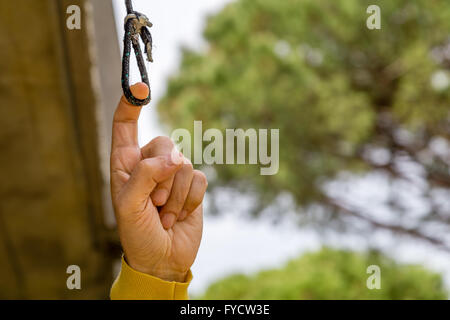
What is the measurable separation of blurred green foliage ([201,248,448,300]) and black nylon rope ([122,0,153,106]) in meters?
1.70

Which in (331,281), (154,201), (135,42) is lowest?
(331,281)

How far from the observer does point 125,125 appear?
0.54 m

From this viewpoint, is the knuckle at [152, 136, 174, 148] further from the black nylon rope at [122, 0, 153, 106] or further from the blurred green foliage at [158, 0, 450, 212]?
the blurred green foliage at [158, 0, 450, 212]

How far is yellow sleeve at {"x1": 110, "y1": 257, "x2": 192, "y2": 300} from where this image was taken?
1.86ft

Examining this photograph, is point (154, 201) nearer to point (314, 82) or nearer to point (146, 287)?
point (146, 287)

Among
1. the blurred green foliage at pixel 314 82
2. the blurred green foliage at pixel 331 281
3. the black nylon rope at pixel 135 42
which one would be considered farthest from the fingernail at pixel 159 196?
the blurred green foliage at pixel 314 82

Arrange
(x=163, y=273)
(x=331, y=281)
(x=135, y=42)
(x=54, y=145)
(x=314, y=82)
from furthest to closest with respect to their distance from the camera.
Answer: (x=314, y=82), (x=331, y=281), (x=54, y=145), (x=163, y=273), (x=135, y=42)

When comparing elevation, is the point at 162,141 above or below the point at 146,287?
above

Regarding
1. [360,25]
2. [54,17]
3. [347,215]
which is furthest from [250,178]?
[54,17]

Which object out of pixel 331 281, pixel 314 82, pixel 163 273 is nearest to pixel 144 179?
Answer: pixel 163 273

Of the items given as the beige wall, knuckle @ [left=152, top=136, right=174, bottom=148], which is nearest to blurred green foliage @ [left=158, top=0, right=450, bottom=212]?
the beige wall

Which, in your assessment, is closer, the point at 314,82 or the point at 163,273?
the point at 163,273

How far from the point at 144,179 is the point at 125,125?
76 mm

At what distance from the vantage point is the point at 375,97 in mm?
3160
